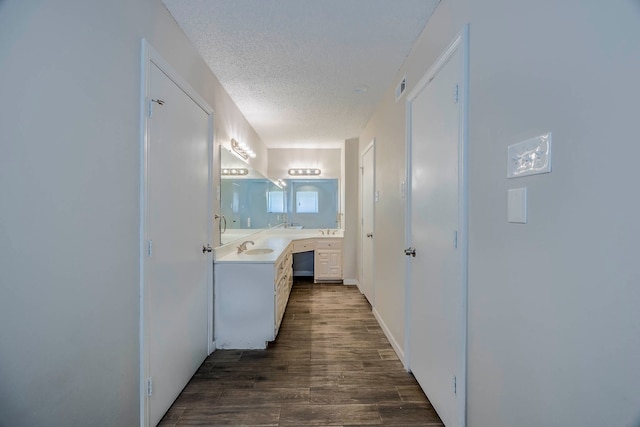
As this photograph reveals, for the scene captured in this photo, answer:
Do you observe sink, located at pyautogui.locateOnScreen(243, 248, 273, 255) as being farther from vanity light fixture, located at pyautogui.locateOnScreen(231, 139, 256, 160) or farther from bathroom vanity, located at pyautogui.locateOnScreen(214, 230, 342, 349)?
vanity light fixture, located at pyautogui.locateOnScreen(231, 139, 256, 160)

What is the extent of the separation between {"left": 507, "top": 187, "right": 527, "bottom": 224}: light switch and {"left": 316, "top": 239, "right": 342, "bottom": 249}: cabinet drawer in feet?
12.1

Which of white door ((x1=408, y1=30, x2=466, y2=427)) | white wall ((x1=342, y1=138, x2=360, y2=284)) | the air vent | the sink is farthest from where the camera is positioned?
white wall ((x1=342, y1=138, x2=360, y2=284))

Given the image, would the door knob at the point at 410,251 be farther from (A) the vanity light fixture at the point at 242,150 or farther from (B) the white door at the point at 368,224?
(A) the vanity light fixture at the point at 242,150

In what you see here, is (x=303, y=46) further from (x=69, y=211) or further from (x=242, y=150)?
(x=69, y=211)

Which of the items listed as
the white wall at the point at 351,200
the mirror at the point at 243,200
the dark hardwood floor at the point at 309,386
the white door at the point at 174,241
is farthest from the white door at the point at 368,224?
the white door at the point at 174,241

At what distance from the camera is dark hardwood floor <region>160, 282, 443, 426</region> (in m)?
1.61

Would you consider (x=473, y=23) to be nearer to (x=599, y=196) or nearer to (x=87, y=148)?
(x=599, y=196)

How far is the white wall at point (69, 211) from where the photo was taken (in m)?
0.78

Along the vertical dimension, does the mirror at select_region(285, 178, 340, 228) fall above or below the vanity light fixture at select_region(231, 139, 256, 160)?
below

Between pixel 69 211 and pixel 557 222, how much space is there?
1582 millimetres

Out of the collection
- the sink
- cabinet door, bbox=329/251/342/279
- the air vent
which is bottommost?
cabinet door, bbox=329/251/342/279

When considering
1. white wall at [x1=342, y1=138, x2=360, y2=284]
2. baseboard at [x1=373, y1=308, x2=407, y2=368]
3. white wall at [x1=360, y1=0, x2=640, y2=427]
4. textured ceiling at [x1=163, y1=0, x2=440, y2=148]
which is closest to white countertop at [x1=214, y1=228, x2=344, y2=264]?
white wall at [x1=342, y1=138, x2=360, y2=284]

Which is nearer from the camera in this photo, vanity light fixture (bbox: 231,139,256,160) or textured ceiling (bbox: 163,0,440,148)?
textured ceiling (bbox: 163,0,440,148)

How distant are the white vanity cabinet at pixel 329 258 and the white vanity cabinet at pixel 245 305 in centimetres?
220
